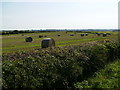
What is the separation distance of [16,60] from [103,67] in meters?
7.51

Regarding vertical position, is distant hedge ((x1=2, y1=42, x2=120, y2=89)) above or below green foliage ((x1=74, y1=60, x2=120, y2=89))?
above

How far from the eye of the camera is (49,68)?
8.49m

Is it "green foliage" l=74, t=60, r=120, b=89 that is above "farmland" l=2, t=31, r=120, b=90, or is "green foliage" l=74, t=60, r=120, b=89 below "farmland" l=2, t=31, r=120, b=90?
below

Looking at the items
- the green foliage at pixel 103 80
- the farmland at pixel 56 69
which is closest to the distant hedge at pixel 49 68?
the farmland at pixel 56 69

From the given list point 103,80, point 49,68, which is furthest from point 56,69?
point 103,80

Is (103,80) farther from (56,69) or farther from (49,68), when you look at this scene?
(49,68)

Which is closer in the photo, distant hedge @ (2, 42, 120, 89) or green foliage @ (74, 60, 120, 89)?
distant hedge @ (2, 42, 120, 89)

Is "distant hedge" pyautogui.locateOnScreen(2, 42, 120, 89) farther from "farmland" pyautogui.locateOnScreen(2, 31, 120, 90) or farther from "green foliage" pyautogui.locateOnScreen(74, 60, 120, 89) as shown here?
"green foliage" pyautogui.locateOnScreen(74, 60, 120, 89)

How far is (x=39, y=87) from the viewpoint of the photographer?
762 centimetres

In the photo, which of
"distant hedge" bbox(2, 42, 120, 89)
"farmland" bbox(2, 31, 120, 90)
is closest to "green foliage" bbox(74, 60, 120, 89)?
"farmland" bbox(2, 31, 120, 90)

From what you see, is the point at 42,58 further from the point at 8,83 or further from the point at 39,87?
the point at 8,83

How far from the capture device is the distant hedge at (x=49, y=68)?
23.5ft

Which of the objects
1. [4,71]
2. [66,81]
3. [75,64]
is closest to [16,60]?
[4,71]

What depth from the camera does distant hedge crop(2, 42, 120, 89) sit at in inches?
282
